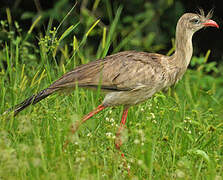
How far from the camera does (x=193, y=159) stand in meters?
3.57

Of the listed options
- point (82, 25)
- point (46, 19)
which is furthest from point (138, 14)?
point (46, 19)

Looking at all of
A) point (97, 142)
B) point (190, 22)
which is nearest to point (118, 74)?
point (97, 142)

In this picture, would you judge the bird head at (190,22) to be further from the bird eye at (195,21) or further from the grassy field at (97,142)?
the grassy field at (97,142)

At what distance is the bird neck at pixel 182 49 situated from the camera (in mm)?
4355

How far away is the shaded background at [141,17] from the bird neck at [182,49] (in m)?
2.02

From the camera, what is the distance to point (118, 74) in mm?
4059

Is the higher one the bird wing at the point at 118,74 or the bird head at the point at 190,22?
the bird head at the point at 190,22

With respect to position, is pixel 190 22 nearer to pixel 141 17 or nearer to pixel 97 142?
pixel 97 142

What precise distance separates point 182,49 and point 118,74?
2.32 feet

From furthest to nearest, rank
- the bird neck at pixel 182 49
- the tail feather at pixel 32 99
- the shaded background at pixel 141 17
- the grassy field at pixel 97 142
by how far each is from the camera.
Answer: the shaded background at pixel 141 17 → the bird neck at pixel 182 49 → the tail feather at pixel 32 99 → the grassy field at pixel 97 142

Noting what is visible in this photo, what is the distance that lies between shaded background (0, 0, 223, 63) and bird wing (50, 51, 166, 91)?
86.8 inches

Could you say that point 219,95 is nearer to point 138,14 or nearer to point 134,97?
point 138,14

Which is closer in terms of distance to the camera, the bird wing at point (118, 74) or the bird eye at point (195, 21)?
the bird wing at point (118, 74)

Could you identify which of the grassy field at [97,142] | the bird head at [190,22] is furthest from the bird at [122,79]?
the bird head at [190,22]
